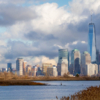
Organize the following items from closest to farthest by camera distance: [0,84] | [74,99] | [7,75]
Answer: [74,99] → [0,84] → [7,75]

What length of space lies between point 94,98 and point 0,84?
67346mm

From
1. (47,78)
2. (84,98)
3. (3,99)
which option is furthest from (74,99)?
(47,78)

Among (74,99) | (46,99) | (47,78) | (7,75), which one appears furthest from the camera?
(47,78)

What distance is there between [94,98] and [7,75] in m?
113

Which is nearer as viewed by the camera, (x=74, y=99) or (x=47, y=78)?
(x=74, y=99)

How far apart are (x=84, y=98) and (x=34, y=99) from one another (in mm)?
12881

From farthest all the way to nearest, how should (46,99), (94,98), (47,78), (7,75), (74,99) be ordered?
(47,78)
(7,75)
(46,99)
(74,99)
(94,98)

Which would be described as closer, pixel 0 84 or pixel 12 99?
pixel 12 99

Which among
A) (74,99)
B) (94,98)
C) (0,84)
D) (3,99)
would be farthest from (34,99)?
(0,84)

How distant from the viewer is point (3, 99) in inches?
1762

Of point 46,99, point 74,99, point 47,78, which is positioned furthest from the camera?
point 47,78

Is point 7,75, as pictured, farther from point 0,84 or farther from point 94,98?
point 94,98

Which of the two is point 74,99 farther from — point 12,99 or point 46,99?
point 12,99

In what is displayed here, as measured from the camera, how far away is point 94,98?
33.1 m
